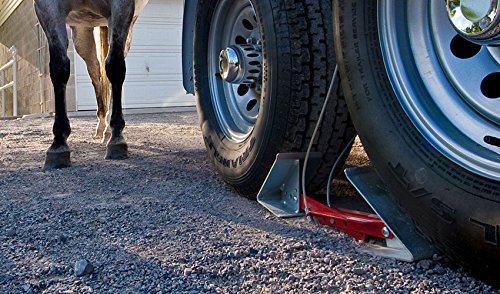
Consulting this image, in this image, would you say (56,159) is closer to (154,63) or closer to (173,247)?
(173,247)

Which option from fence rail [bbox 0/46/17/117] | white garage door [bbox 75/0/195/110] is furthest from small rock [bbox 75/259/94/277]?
fence rail [bbox 0/46/17/117]

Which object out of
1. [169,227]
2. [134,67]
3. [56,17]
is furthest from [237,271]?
[134,67]

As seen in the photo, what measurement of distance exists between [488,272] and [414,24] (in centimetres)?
75

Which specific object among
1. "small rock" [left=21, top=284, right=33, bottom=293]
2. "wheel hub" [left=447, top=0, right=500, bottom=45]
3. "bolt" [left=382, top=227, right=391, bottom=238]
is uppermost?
"wheel hub" [left=447, top=0, right=500, bottom=45]

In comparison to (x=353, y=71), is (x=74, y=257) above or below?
below

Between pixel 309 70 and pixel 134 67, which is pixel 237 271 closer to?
pixel 309 70

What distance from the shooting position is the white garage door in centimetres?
1284

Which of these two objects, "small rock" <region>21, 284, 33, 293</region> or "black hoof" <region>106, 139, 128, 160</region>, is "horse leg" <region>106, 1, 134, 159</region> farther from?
"small rock" <region>21, 284, 33, 293</region>

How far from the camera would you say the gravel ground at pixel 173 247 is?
1540 mm

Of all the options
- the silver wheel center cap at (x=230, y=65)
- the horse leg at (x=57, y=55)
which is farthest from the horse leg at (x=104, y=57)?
the silver wheel center cap at (x=230, y=65)

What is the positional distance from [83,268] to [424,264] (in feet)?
3.49

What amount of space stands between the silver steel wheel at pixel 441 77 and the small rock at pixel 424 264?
1.24ft

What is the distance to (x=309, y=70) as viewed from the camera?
6.88 feet

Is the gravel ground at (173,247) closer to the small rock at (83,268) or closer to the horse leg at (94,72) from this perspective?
the small rock at (83,268)
